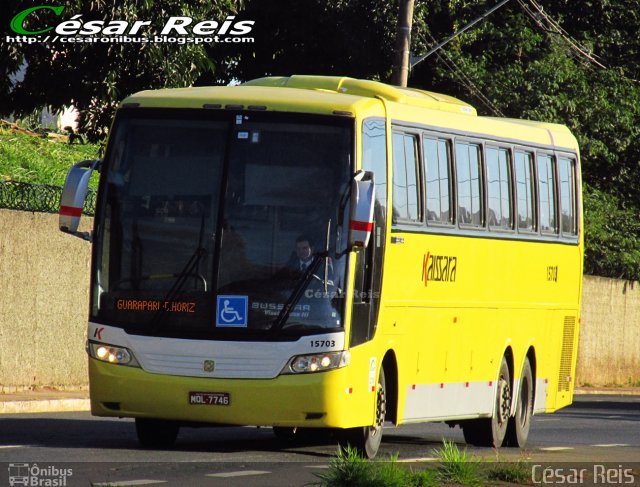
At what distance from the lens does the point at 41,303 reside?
21672 mm

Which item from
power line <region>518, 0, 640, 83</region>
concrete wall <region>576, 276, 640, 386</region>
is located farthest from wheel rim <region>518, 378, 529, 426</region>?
power line <region>518, 0, 640, 83</region>

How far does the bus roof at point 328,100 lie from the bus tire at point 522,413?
2.81 m

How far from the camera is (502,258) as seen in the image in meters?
17.6

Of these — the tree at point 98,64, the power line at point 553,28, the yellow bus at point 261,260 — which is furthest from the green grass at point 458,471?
the power line at point 553,28

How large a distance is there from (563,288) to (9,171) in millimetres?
11224

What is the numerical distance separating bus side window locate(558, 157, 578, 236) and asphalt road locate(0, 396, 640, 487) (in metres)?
2.61

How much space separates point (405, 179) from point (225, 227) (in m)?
2.15

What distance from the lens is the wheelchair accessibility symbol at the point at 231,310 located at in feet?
45.4

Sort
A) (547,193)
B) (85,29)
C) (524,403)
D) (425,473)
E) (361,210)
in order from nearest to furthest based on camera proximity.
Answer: (425,473)
(361,210)
(524,403)
(547,193)
(85,29)

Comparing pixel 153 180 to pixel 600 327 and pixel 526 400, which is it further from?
pixel 600 327

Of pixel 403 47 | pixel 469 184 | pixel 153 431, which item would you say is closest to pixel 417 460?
pixel 153 431

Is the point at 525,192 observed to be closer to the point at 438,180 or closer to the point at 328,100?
the point at 438,180

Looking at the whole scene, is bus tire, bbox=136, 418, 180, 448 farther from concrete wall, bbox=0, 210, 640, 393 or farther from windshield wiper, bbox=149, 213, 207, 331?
concrete wall, bbox=0, 210, 640, 393

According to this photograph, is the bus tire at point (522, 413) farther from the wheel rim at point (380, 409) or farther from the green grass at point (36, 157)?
the green grass at point (36, 157)
